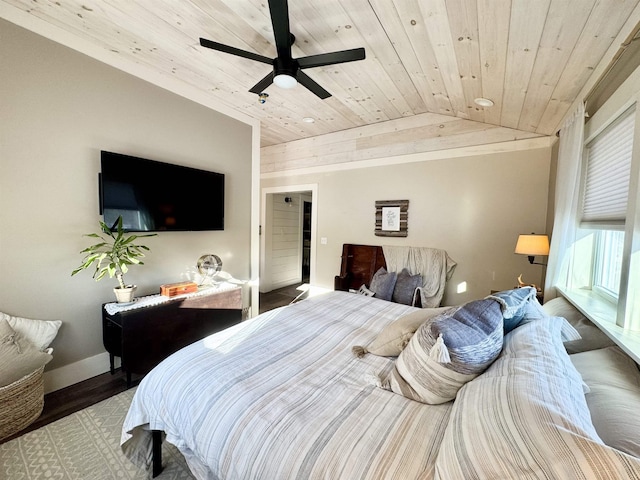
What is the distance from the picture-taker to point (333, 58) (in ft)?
6.02

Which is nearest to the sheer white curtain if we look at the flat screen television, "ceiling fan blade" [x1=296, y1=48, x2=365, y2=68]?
"ceiling fan blade" [x1=296, y1=48, x2=365, y2=68]

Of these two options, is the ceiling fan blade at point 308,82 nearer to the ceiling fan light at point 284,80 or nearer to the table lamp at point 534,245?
the ceiling fan light at point 284,80

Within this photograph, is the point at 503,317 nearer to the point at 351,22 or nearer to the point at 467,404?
the point at 467,404

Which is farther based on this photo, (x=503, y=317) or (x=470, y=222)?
(x=470, y=222)

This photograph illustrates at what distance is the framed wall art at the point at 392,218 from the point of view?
374 centimetres

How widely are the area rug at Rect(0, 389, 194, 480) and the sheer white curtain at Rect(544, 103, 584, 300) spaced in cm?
292

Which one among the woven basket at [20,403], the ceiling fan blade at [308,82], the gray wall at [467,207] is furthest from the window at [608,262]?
the woven basket at [20,403]

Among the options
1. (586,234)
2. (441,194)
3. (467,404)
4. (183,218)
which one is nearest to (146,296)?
(183,218)

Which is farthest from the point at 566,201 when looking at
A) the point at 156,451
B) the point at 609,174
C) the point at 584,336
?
the point at 156,451

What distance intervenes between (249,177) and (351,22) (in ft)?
7.56

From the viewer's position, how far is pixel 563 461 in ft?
1.85

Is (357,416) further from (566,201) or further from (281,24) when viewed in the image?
(566,201)

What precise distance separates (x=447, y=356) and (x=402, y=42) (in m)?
2.09

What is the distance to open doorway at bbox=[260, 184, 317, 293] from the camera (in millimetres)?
5167
